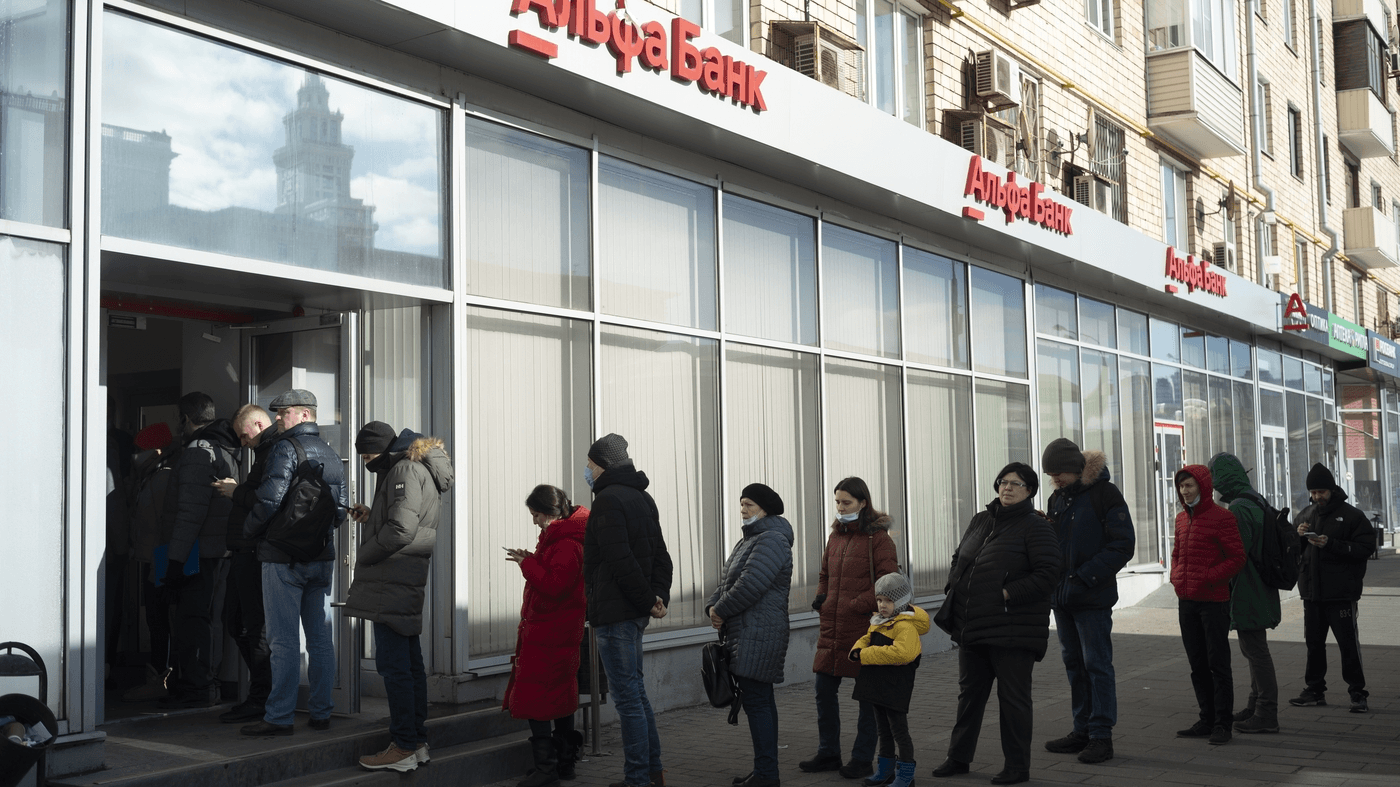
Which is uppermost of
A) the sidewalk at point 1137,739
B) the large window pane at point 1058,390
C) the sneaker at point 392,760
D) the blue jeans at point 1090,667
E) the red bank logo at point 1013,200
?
the red bank logo at point 1013,200

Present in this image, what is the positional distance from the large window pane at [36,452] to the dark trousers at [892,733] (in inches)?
154

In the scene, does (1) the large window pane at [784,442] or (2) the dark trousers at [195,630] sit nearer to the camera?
(2) the dark trousers at [195,630]

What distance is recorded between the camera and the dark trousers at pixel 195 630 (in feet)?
25.3

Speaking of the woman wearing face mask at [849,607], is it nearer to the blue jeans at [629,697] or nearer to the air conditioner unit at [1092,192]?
the blue jeans at [629,697]

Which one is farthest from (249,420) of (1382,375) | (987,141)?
(1382,375)

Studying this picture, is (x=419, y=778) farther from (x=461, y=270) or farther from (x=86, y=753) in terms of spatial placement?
(x=461, y=270)

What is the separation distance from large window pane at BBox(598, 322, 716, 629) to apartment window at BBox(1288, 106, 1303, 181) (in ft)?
67.2

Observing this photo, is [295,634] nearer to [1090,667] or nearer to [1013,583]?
[1013,583]

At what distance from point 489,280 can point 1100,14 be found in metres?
12.4

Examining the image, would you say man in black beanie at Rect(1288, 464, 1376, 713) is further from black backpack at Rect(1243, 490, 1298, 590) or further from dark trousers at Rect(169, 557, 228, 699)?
dark trousers at Rect(169, 557, 228, 699)

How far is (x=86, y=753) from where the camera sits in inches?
222

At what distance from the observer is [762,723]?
21.7ft

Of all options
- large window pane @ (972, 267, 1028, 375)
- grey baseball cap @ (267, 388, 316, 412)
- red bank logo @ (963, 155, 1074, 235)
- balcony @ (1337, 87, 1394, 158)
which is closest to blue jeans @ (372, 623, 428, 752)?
grey baseball cap @ (267, 388, 316, 412)

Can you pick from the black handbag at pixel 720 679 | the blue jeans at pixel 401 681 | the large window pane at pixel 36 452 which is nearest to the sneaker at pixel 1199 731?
the black handbag at pixel 720 679
